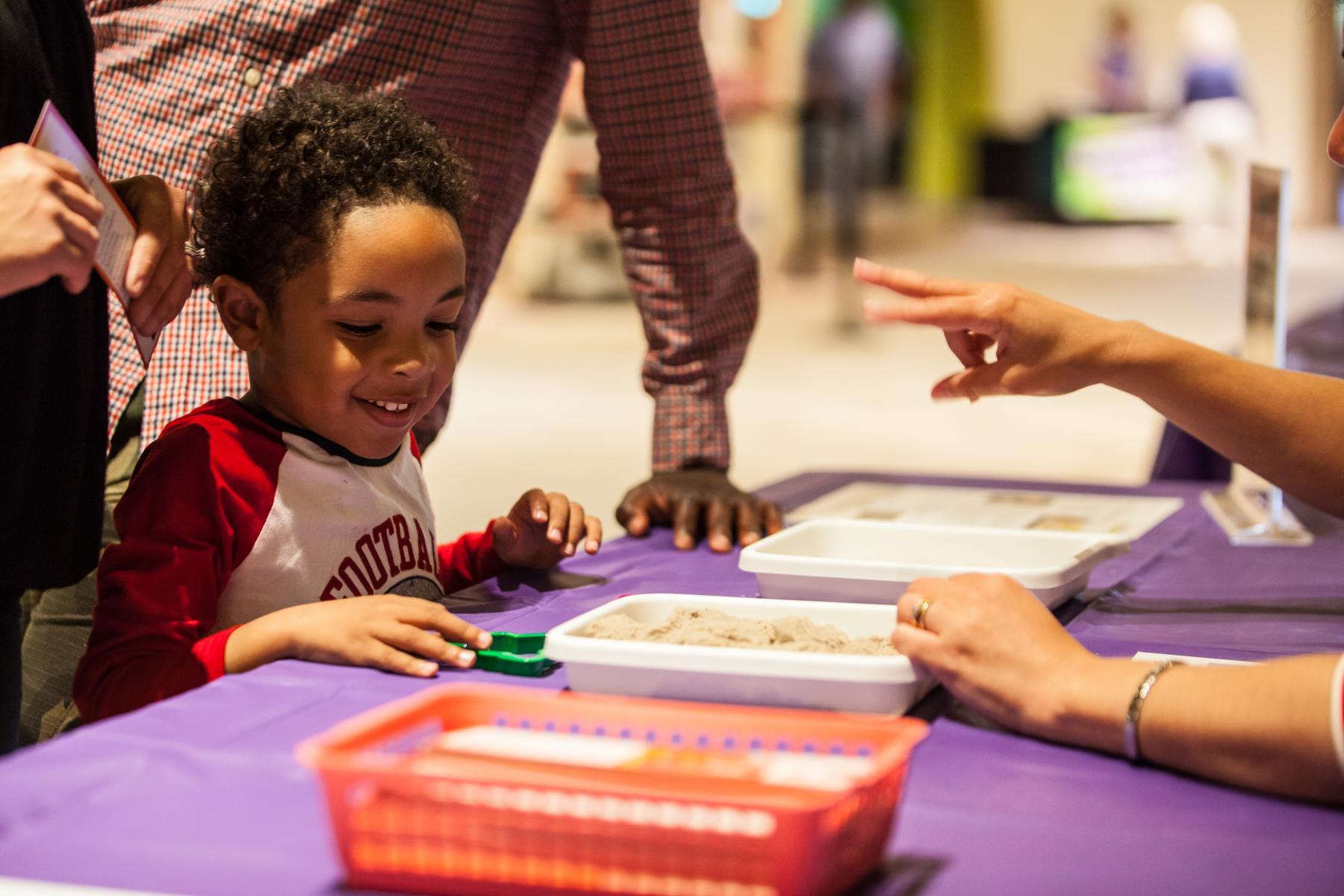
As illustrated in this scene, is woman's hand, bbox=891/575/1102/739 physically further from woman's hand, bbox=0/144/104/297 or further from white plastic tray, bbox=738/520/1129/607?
woman's hand, bbox=0/144/104/297

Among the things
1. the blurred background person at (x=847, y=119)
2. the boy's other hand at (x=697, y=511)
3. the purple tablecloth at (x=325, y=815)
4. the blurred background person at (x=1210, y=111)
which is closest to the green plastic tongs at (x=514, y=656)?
the purple tablecloth at (x=325, y=815)

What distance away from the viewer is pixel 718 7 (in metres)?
9.03

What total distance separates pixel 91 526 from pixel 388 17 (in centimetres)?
71

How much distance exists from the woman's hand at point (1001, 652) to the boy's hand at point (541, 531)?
0.55 m

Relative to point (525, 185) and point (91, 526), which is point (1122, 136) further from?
point (91, 526)

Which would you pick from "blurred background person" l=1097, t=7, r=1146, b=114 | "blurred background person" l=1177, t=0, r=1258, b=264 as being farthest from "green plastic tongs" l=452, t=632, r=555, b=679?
"blurred background person" l=1097, t=7, r=1146, b=114

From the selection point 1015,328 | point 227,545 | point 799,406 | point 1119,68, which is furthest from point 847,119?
point 1119,68

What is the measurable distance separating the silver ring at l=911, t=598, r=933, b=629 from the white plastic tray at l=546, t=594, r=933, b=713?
38 millimetres

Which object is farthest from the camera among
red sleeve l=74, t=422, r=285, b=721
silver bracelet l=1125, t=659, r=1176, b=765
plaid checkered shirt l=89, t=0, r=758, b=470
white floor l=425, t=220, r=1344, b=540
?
white floor l=425, t=220, r=1344, b=540

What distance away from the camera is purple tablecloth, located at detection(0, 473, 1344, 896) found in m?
0.71

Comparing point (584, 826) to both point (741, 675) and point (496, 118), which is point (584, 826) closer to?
point (741, 675)

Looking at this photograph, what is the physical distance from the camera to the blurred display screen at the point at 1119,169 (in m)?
11.9

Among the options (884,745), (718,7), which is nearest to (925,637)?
(884,745)

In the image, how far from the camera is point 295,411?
1286 mm
